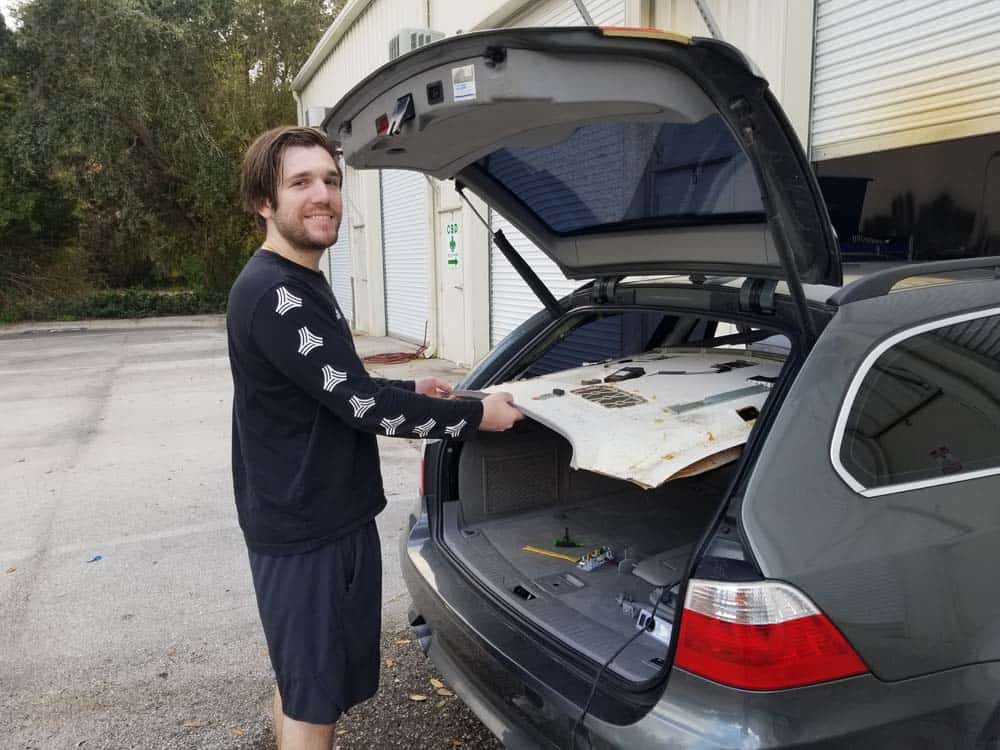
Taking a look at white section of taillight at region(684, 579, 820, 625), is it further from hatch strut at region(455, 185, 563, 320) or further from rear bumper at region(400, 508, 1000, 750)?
hatch strut at region(455, 185, 563, 320)

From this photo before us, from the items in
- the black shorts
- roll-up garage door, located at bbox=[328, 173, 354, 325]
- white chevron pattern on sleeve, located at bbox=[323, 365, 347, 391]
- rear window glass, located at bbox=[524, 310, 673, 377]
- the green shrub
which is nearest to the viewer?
white chevron pattern on sleeve, located at bbox=[323, 365, 347, 391]

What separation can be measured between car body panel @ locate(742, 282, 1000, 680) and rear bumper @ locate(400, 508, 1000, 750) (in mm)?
64

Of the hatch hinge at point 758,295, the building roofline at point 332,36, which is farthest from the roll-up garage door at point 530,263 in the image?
the building roofline at point 332,36

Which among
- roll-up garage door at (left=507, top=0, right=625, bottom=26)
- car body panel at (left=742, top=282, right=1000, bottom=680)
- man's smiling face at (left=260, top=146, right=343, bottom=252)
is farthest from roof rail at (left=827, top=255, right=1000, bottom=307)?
roll-up garage door at (left=507, top=0, right=625, bottom=26)

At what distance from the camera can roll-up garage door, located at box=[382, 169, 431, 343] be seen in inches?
480

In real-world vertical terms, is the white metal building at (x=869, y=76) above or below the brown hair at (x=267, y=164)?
above

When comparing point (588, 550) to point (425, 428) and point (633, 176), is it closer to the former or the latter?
A: point (425, 428)

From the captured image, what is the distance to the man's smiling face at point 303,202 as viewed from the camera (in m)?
1.93

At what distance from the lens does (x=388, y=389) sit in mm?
1948

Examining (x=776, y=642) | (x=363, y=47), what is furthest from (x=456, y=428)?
(x=363, y=47)

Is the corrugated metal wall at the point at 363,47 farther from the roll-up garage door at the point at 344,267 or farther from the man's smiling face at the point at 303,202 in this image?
the man's smiling face at the point at 303,202

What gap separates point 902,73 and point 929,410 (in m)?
3.68

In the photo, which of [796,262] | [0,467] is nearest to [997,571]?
[796,262]

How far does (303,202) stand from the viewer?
1.93 m
